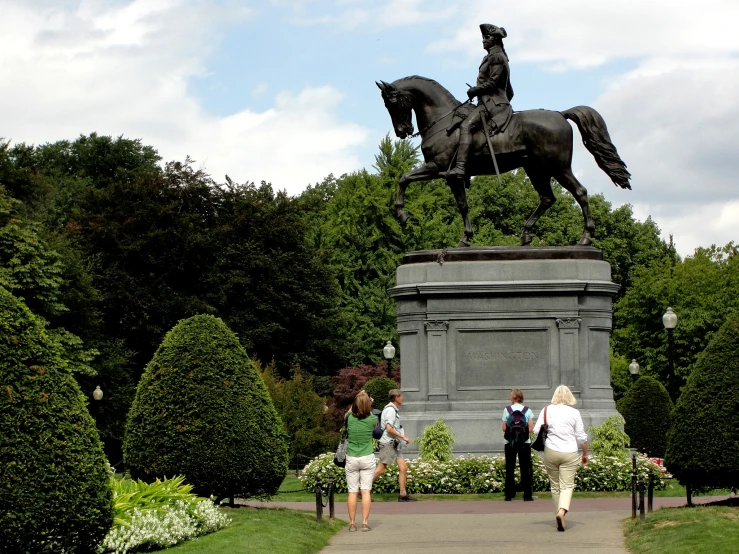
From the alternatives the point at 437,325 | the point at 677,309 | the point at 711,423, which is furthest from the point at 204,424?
the point at 677,309

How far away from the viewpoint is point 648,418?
36250 millimetres

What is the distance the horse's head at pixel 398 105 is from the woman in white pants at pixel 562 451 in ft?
38.8

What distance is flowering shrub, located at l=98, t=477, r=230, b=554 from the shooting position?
52.0ft

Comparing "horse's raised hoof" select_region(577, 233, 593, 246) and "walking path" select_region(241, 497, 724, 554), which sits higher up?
"horse's raised hoof" select_region(577, 233, 593, 246)

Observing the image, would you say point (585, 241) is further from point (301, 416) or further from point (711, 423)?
point (301, 416)

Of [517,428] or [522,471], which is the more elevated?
[517,428]

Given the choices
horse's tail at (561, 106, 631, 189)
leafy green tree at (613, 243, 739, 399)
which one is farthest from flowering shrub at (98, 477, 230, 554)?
leafy green tree at (613, 243, 739, 399)

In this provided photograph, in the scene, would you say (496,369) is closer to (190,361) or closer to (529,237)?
(529,237)

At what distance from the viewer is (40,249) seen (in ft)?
170

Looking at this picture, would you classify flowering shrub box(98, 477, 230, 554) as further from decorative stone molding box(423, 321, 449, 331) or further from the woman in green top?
decorative stone molding box(423, 321, 449, 331)

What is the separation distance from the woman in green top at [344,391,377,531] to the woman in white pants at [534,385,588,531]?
2.49 meters

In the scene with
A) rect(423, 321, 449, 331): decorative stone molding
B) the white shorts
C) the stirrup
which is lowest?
the white shorts

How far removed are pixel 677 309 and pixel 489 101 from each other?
42551mm

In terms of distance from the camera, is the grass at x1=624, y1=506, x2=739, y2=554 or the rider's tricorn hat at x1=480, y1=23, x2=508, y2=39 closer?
the grass at x1=624, y1=506, x2=739, y2=554
